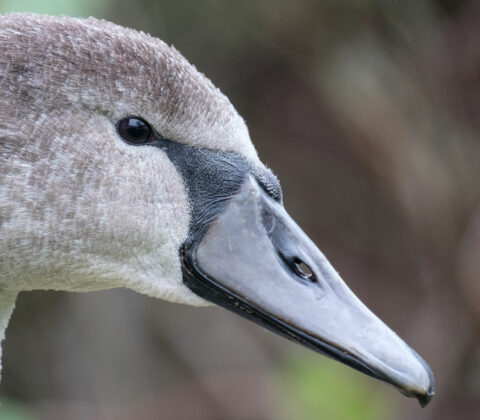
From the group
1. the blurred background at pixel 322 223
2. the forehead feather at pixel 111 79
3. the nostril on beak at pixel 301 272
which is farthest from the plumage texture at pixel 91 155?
the blurred background at pixel 322 223

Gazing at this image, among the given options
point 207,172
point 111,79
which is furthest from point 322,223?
point 111,79

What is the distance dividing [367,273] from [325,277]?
352 cm

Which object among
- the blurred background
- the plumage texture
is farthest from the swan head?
the blurred background

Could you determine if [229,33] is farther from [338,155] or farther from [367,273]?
[367,273]

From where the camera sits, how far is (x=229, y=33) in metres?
3.79

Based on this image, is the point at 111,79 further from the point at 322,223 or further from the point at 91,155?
the point at 322,223

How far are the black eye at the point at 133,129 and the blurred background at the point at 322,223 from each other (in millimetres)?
724

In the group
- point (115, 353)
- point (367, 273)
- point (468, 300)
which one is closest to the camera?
point (468, 300)

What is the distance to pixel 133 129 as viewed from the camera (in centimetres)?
134

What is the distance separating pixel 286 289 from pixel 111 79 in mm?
448

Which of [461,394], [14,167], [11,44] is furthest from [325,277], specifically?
[461,394]

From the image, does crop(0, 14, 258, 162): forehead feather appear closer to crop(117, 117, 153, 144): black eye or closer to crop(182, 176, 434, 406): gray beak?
crop(117, 117, 153, 144): black eye

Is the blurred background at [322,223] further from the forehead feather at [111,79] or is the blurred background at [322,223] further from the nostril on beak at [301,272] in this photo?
the nostril on beak at [301,272]

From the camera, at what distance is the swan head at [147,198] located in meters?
1.26
